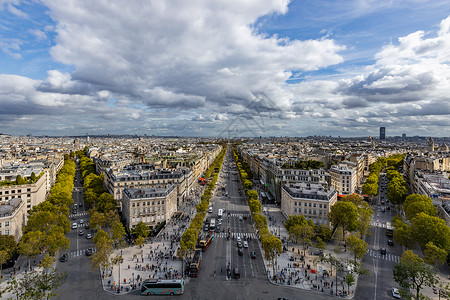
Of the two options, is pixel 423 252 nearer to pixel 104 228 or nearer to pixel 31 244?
pixel 104 228

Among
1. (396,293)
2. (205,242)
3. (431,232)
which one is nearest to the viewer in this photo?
(396,293)

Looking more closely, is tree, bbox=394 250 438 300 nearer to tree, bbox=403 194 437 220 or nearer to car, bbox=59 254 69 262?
tree, bbox=403 194 437 220

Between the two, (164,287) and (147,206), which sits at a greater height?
(147,206)

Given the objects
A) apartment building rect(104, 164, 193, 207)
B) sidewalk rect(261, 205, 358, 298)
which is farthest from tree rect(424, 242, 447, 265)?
apartment building rect(104, 164, 193, 207)

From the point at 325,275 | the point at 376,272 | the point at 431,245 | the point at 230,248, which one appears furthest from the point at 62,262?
the point at 431,245

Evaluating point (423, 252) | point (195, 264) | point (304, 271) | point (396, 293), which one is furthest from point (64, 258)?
point (423, 252)

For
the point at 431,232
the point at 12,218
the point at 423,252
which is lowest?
the point at 423,252
